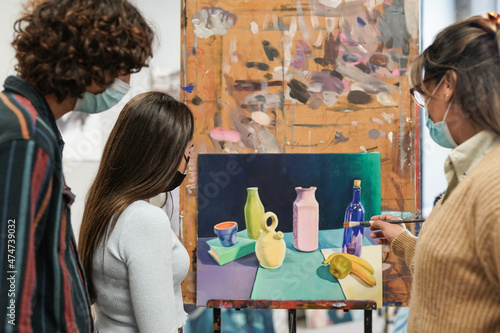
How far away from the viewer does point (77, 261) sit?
2.74 ft

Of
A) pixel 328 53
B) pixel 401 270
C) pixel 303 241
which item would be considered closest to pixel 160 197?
pixel 303 241

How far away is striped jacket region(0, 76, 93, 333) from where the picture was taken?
0.66 metres

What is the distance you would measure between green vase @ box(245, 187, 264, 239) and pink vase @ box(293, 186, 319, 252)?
150mm

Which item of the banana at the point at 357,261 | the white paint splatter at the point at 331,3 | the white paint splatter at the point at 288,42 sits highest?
the white paint splatter at the point at 331,3

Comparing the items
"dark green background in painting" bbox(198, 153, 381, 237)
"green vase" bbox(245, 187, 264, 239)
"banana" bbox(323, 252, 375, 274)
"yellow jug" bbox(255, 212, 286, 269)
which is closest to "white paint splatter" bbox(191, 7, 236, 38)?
"dark green background in painting" bbox(198, 153, 381, 237)

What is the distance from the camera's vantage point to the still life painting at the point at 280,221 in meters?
1.74

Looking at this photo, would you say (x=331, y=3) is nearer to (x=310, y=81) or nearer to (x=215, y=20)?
(x=310, y=81)

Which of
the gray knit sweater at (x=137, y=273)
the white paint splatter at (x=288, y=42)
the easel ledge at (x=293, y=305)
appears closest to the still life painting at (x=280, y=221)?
the easel ledge at (x=293, y=305)

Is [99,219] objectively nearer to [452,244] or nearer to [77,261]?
[77,261]

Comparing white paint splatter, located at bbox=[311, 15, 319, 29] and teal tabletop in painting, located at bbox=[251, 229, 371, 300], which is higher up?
white paint splatter, located at bbox=[311, 15, 319, 29]

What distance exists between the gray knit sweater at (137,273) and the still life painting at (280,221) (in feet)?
2.46

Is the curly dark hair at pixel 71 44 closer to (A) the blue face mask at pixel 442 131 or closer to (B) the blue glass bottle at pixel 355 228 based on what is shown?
(A) the blue face mask at pixel 442 131

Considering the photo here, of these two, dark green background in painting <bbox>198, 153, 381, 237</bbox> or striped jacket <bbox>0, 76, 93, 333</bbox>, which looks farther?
dark green background in painting <bbox>198, 153, 381, 237</bbox>

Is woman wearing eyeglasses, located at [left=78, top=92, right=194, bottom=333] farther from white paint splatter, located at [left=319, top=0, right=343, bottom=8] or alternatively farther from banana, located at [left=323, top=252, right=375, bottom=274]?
white paint splatter, located at [left=319, top=0, right=343, bottom=8]
